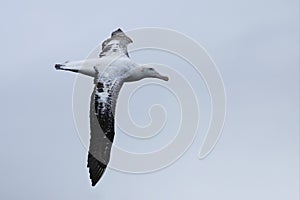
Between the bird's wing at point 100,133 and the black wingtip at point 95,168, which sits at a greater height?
the bird's wing at point 100,133

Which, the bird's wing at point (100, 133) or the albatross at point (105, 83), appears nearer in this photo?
the bird's wing at point (100, 133)

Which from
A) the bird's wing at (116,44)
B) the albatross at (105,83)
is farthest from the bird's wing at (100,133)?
the bird's wing at (116,44)

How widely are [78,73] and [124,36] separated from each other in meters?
6.07

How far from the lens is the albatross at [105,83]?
24.5 metres

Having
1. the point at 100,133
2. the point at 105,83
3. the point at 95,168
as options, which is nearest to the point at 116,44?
the point at 105,83

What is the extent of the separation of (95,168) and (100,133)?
1.12 metres

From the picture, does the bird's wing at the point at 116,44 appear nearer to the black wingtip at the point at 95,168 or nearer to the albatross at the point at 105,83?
the albatross at the point at 105,83

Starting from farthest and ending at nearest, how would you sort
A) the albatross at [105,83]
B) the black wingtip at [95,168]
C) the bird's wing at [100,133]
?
the albatross at [105,83]
the bird's wing at [100,133]
the black wingtip at [95,168]

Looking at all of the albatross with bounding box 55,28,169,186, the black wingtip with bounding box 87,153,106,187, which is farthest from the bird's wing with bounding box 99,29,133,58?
the black wingtip with bounding box 87,153,106,187

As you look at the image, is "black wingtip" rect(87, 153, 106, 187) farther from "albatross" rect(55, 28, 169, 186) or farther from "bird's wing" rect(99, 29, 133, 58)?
"bird's wing" rect(99, 29, 133, 58)

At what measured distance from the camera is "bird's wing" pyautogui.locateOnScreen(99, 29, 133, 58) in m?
31.0

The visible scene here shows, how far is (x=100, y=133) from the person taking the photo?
24.6m

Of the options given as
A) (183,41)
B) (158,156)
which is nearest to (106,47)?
(183,41)

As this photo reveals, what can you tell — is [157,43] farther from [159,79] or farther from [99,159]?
[99,159]
